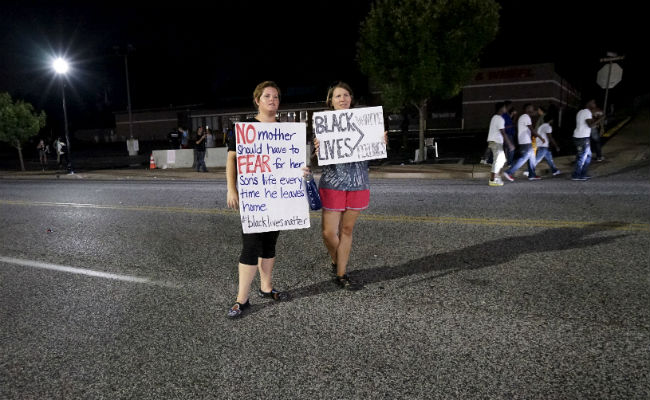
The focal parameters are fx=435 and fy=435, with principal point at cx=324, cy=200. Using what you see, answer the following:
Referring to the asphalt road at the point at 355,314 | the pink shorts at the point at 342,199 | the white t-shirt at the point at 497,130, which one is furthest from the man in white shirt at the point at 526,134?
the pink shorts at the point at 342,199

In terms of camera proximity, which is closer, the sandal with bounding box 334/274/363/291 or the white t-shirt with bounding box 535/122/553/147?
the sandal with bounding box 334/274/363/291

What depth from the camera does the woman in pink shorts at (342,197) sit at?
4.13 meters

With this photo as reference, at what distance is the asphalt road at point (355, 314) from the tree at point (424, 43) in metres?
15.1

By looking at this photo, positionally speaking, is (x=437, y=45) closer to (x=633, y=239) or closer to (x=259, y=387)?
(x=633, y=239)

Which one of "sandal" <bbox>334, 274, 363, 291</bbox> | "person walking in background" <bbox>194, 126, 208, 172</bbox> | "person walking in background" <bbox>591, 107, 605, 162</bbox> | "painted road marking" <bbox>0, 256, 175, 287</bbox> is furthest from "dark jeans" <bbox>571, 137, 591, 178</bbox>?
"person walking in background" <bbox>194, 126, 208, 172</bbox>

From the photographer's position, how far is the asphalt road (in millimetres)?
2652

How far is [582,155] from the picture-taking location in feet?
34.9

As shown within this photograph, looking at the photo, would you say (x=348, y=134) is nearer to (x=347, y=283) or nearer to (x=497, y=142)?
(x=347, y=283)

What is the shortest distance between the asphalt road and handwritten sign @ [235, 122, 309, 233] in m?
0.78

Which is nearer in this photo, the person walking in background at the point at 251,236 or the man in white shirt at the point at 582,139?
the person walking in background at the point at 251,236

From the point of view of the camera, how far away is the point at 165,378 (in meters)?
2.75

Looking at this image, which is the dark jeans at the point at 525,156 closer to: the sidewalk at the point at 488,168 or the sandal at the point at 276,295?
the sidewalk at the point at 488,168

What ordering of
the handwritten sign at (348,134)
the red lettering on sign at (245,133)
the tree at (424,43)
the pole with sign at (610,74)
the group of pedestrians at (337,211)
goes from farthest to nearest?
the tree at (424,43) → the pole with sign at (610,74) → the handwritten sign at (348,134) → the group of pedestrians at (337,211) → the red lettering on sign at (245,133)

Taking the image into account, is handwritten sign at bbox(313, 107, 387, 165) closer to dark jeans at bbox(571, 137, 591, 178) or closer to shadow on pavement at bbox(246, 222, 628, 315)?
shadow on pavement at bbox(246, 222, 628, 315)
